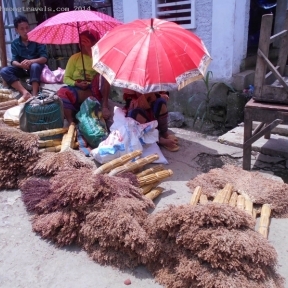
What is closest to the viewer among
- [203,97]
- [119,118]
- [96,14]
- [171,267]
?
[171,267]

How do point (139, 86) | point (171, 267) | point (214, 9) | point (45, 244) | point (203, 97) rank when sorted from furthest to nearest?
point (203, 97), point (214, 9), point (139, 86), point (45, 244), point (171, 267)

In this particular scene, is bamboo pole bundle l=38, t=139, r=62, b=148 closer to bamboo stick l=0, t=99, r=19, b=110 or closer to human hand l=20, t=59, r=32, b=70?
bamboo stick l=0, t=99, r=19, b=110

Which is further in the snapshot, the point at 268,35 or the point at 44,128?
the point at 44,128

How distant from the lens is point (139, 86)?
3.06 m

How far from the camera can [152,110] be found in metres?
3.89

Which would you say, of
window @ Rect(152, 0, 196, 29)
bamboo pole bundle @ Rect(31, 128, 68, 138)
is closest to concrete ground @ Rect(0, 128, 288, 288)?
bamboo pole bundle @ Rect(31, 128, 68, 138)

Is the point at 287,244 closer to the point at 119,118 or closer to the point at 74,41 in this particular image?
the point at 119,118

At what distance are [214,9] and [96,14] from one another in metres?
2.38

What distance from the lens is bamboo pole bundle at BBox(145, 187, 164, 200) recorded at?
2932mm

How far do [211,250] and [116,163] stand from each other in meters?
1.45

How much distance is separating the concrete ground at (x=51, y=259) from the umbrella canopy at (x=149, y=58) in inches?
43.6

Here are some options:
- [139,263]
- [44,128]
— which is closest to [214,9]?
[44,128]

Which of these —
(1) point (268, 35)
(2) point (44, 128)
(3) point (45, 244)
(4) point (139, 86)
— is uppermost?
(1) point (268, 35)

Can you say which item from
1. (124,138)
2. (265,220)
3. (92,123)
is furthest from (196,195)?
(92,123)
